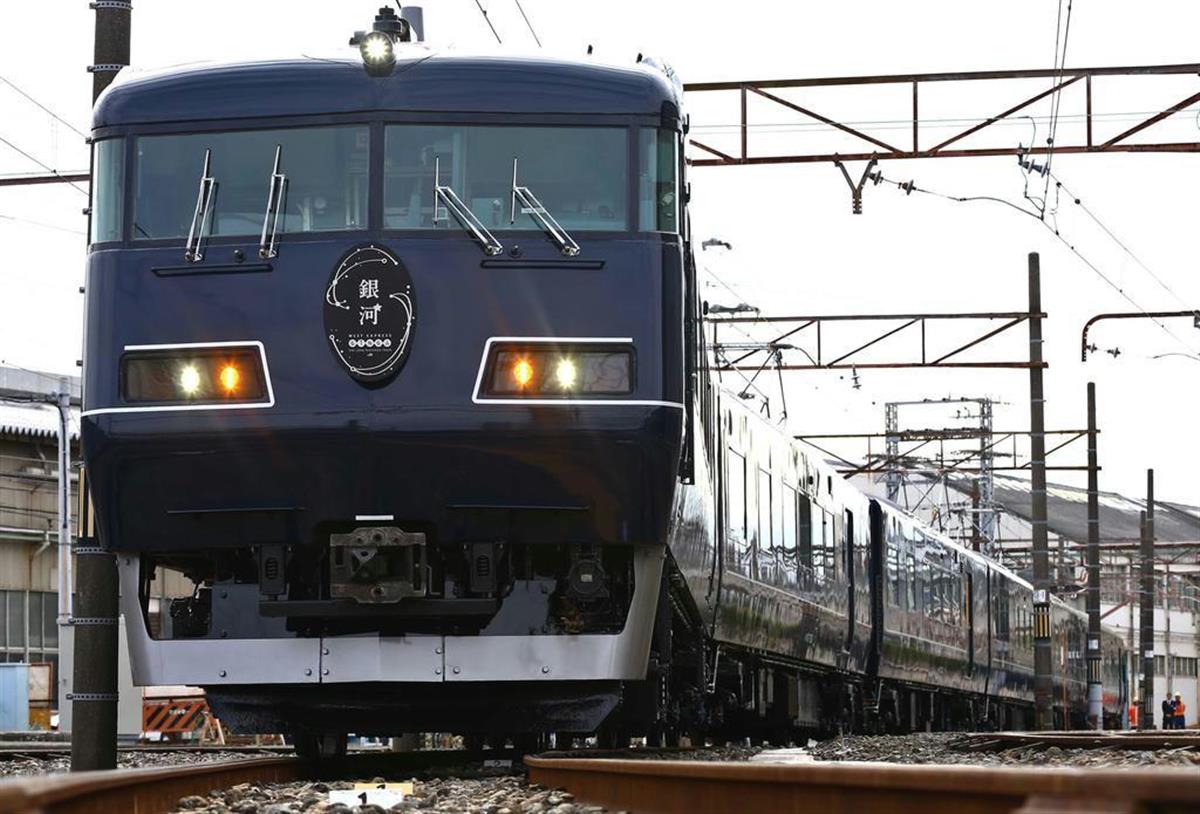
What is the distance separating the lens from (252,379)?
9.41 meters

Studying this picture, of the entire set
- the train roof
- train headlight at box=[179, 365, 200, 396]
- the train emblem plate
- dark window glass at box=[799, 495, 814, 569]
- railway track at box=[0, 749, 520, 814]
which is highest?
the train roof

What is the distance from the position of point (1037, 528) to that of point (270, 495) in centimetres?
2258

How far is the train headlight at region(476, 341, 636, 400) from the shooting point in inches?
368

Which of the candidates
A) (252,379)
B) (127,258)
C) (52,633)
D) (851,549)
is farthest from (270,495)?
(52,633)

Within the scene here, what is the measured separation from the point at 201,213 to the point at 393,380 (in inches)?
50.2

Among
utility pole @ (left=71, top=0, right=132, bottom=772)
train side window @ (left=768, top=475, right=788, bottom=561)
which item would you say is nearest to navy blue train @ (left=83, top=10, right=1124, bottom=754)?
utility pole @ (left=71, top=0, right=132, bottom=772)

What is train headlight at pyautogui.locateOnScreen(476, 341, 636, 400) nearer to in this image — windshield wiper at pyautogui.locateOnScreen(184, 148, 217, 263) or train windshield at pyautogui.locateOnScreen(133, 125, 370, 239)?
train windshield at pyautogui.locateOnScreen(133, 125, 370, 239)

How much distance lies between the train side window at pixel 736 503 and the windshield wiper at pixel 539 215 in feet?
13.0

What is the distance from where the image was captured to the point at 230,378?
9.43 meters

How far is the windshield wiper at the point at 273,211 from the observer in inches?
375

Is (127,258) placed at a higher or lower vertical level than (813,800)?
higher

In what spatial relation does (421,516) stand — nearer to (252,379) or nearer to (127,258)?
(252,379)

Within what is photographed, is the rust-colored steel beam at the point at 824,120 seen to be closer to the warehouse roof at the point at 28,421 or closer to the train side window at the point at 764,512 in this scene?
the train side window at the point at 764,512

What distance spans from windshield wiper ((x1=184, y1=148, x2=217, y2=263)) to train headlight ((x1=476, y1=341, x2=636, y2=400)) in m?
1.47
